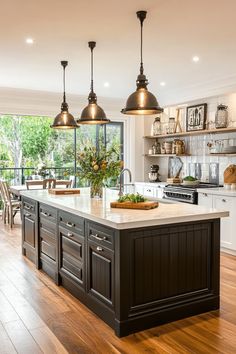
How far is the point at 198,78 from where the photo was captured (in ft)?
20.3

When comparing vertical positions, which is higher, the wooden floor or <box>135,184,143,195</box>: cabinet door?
<box>135,184,143,195</box>: cabinet door

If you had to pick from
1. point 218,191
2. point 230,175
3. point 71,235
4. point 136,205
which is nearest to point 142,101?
point 136,205

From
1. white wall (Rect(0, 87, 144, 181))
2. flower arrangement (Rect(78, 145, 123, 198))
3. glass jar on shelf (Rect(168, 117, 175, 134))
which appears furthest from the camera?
glass jar on shelf (Rect(168, 117, 175, 134))

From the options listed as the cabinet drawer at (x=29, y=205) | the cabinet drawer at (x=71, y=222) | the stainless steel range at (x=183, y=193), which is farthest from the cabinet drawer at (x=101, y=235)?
the stainless steel range at (x=183, y=193)

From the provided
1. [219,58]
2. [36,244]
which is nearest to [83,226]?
[36,244]

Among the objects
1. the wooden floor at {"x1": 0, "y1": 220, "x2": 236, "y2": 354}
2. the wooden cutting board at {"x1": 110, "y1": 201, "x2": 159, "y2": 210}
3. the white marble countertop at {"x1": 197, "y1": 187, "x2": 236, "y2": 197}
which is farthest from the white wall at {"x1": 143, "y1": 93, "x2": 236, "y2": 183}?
the wooden cutting board at {"x1": 110, "y1": 201, "x2": 159, "y2": 210}

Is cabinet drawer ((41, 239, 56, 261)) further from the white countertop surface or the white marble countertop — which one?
the white marble countertop

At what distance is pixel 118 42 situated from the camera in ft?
14.1

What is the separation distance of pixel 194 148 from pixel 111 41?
3443 mm

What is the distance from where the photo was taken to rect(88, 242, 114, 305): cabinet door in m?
2.97

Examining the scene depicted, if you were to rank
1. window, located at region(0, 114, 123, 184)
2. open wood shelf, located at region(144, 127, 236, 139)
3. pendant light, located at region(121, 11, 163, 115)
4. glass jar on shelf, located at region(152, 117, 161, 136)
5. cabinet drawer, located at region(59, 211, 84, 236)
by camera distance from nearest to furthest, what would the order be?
1. pendant light, located at region(121, 11, 163, 115)
2. cabinet drawer, located at region(59, 211, 84, 236)
3. open wood shelf, located at region(144, 127, 236, 139)
4. glass jar on shelf, located at region(152, 117, 161, 136)
5. window, located at region(0, 114, 123, 184)

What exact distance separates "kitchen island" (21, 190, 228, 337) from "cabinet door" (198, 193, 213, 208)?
223 centimetres

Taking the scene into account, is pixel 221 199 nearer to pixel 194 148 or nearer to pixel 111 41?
pixel 194 148

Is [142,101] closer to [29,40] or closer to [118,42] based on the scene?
[118,42]
